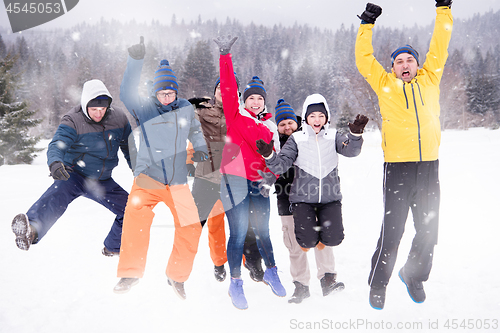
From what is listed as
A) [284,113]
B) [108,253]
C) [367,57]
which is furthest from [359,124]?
[108,253]

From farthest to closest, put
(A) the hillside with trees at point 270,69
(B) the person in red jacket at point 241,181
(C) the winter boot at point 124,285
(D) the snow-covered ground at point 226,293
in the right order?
(A) the hillside with trees at point 270,69
(B) the person in red jacket at point 241,181
(C) the winter boot at point 124,285
(D) the snow-covered ground at point 226,293

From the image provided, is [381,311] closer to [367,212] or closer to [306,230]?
[306,230]

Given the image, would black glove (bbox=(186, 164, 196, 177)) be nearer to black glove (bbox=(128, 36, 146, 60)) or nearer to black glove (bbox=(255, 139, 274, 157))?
black glove (bbox=(255, 139, 274, 157))

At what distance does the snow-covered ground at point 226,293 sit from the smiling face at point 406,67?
229cm

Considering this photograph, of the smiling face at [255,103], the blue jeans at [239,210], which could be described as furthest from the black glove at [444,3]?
the blue jeans at [239,210]

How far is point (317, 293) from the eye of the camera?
3273mm

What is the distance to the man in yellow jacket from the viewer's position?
9.43ft

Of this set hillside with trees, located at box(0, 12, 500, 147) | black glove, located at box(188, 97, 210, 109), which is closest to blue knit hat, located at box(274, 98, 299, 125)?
black glove, located at box(188, 97, 210, 109)

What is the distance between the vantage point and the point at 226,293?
340cm

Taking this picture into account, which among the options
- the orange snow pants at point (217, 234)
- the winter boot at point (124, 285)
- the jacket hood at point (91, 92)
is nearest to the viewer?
the winter boot at point (124, 285)

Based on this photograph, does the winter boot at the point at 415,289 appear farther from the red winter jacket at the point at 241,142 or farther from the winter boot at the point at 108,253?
the winter boot at the point at 108,253

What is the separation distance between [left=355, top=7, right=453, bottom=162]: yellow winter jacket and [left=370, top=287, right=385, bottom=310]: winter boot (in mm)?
1330

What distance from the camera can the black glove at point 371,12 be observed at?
9.66 feet

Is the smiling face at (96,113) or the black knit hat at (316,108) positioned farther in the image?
the smiling face at (96,113)
